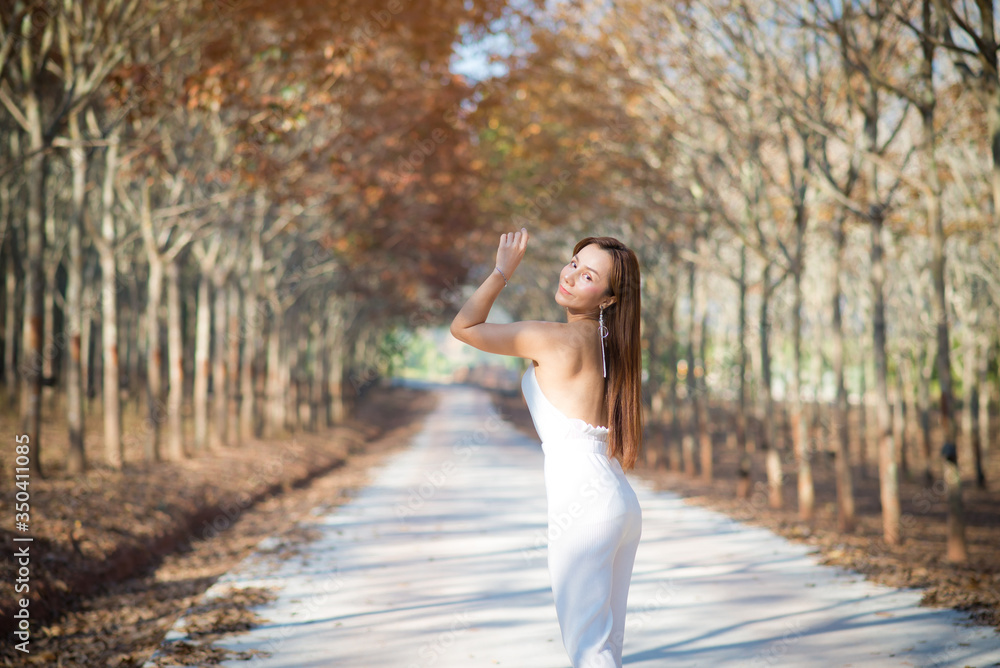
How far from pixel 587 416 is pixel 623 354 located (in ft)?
0.91

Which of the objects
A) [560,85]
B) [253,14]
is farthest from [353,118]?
[253,14]

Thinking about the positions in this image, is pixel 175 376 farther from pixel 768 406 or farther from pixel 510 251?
pixel 510 251

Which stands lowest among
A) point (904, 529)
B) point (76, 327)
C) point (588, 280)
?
point (904, 529)

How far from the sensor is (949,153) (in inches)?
621

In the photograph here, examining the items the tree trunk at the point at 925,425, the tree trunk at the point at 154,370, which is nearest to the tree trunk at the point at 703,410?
the tree trunk at the point at 925,425

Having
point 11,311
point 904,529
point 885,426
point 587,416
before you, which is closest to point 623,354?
point 587,416

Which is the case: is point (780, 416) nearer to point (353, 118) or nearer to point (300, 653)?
point (353, 118)

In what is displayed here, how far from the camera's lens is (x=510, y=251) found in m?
3.31

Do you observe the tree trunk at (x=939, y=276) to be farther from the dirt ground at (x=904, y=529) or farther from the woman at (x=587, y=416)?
the woman at (x=587, y=416)

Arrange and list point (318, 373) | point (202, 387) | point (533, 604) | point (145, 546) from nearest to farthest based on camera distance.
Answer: point (533, 604), point (145, 546), point (202, 387), point (318, 373)

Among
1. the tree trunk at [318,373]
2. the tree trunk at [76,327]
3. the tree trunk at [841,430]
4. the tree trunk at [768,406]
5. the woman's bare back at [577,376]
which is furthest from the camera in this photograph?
the tree trunk at [318,373]

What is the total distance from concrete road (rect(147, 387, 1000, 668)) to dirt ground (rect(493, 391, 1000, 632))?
0.29 metres

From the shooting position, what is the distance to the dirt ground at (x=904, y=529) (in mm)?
6883

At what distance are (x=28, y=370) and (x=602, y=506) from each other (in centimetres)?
807
